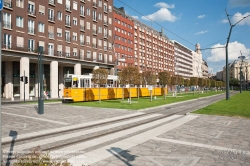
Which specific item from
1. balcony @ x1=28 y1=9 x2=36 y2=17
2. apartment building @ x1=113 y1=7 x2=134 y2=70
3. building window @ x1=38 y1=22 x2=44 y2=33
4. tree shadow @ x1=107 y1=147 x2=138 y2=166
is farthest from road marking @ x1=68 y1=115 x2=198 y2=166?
apartment building @ x1=113 y1=7 x2=134 y2=70

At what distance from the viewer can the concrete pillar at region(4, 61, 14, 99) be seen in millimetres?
33188

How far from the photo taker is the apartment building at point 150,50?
71312 millimetres

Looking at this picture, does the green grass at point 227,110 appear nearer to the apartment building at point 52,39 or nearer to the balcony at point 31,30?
the apartment building at point 52,39

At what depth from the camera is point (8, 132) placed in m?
8.55

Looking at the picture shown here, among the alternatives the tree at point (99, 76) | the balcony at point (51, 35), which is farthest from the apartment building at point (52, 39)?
the tree at point (99, 76)

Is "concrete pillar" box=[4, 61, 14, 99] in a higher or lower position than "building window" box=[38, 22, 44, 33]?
lower

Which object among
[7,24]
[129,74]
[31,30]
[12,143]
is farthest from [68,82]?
[12,143]

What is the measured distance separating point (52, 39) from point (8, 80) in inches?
380

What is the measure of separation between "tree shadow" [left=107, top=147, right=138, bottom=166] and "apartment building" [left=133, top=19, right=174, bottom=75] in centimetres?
6331

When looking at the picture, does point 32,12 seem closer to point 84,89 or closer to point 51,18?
point 51,18

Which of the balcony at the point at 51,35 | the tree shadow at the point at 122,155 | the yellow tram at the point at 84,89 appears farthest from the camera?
the balcony at the point at 51,35

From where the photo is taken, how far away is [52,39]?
118ft

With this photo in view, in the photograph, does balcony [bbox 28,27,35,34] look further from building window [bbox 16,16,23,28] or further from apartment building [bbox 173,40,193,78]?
apartment building [bbox 173,40,193,78]

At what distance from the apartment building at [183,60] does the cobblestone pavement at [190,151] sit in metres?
97.7
